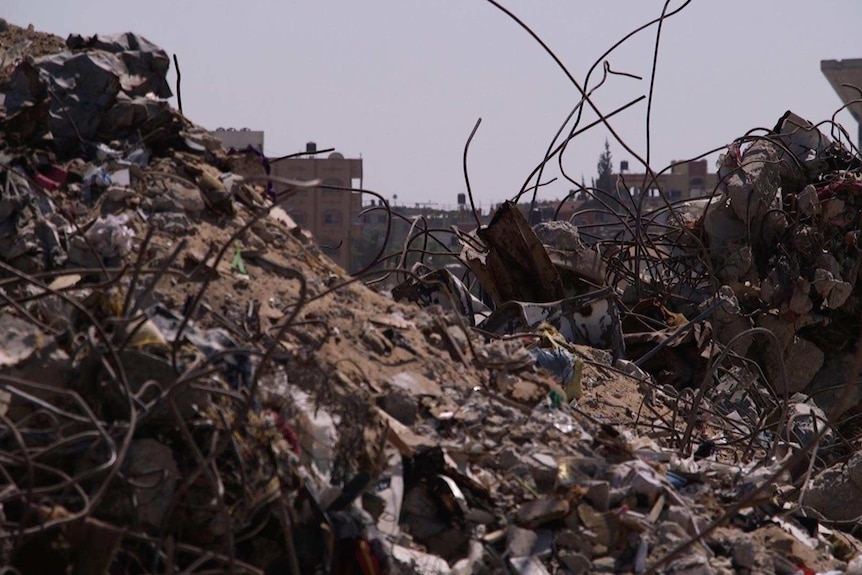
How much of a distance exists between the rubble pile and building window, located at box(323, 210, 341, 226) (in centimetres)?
3488

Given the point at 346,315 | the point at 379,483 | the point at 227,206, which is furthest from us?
the point at 227,206

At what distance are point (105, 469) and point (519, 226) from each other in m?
5.20

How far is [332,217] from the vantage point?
42.3 meters

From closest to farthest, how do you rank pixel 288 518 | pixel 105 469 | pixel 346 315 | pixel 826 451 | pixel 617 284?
pixel 105 469 → pixel 288 518 → pixel 346 315 → pixel 826 451 → pixel 617 284

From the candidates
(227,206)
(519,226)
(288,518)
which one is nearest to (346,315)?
(227,206)

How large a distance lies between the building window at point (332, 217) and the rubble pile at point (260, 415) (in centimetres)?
3488

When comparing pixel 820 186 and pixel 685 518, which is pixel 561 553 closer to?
pixel 685 518

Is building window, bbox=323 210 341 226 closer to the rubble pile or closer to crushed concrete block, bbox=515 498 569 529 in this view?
the rubble pile

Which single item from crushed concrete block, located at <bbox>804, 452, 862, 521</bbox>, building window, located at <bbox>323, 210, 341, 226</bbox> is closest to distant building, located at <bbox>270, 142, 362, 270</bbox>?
building window, located at <bbox>323, 210, 341, 226</bbox>

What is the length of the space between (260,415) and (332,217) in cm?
3880

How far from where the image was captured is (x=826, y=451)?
759cm

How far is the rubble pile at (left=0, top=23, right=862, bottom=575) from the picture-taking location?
346 cm

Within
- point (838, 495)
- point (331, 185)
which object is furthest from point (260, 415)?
point (838, 495)

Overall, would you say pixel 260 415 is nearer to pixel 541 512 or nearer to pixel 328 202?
pixel 541 512
